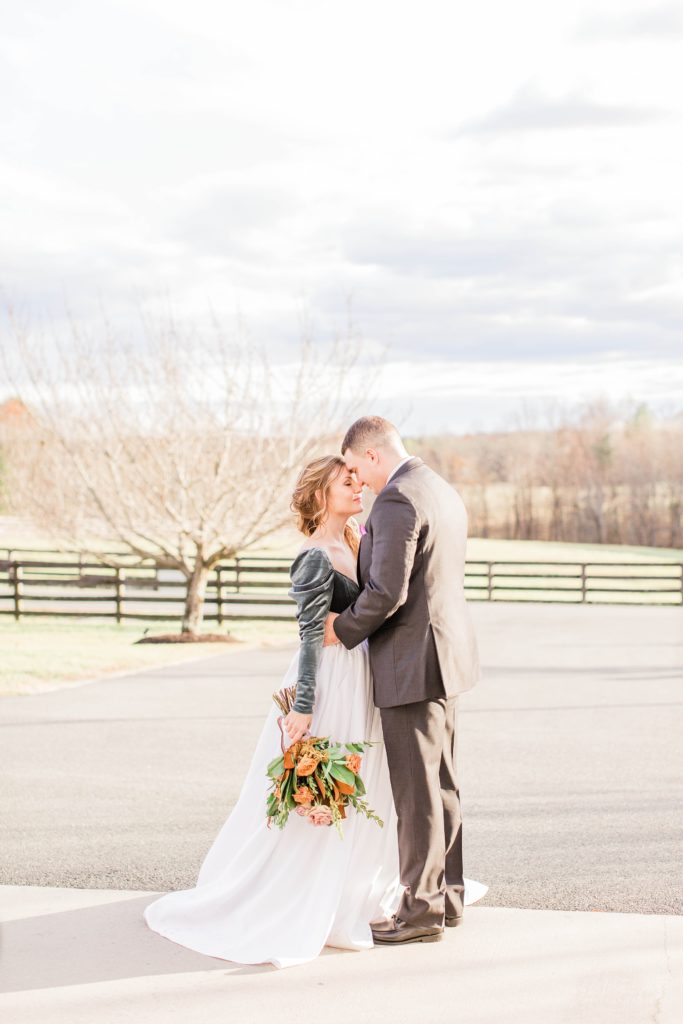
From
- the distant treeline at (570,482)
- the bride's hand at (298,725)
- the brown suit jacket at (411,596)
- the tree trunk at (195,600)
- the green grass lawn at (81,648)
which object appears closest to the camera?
the brown suit jacket at (411,596)

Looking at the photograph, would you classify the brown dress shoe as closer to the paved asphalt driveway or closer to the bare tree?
the paved asphalt driveway

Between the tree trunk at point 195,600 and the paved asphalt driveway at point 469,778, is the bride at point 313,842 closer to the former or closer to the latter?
the paved asphalt driveway at point 469,778

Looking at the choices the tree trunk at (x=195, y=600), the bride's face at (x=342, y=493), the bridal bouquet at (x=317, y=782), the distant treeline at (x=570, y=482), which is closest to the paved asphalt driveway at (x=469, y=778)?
the bridal bouquet at (x=317, y=782)

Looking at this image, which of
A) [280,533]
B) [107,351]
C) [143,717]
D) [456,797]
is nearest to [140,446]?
[107,351]

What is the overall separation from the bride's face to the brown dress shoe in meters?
1.63

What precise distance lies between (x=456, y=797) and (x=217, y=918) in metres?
1.09

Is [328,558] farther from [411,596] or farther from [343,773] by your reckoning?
[343,773]

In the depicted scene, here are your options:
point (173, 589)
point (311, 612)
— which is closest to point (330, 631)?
point (311, 612)

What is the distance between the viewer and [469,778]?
7.96 m

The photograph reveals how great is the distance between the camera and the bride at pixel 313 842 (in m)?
4.29

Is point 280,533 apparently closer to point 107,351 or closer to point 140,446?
point 140,446

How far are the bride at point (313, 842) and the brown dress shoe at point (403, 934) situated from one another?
5 cm

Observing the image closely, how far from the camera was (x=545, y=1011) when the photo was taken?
3738mm

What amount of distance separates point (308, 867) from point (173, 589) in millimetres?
29519
